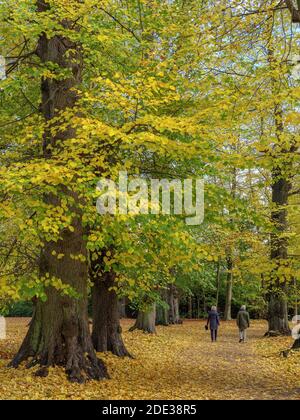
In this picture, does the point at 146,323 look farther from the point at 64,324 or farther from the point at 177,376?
the point at 64,324

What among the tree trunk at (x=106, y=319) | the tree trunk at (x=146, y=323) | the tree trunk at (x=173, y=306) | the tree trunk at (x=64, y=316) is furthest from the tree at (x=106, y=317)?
the tree trunk at (x=173, y=306)

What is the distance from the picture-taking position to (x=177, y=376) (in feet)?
35.2

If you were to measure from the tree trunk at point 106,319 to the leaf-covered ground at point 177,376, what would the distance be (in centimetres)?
38

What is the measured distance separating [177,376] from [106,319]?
330cm

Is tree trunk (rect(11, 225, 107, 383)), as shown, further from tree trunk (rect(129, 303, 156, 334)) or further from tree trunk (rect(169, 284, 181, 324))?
tree trunk (rect(169, 284, 181, 324))

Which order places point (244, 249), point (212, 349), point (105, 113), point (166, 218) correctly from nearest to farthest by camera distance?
point (166, 218) < point (105, 113) < point (212, 349) < point (244, 249)

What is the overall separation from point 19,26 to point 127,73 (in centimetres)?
296

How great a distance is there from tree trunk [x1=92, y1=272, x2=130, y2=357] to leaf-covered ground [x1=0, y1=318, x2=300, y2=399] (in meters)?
0.38

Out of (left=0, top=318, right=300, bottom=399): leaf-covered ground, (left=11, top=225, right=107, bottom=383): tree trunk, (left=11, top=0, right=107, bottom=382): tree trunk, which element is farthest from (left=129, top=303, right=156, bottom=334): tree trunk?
(left=11, top=225, right=107, bottom=383): tree trunk

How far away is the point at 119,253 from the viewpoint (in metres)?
8.81

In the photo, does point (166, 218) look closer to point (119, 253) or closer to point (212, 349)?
point (119, 253)

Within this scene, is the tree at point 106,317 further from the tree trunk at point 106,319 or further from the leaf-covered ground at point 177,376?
the leaf-covered ground at point 177,376
